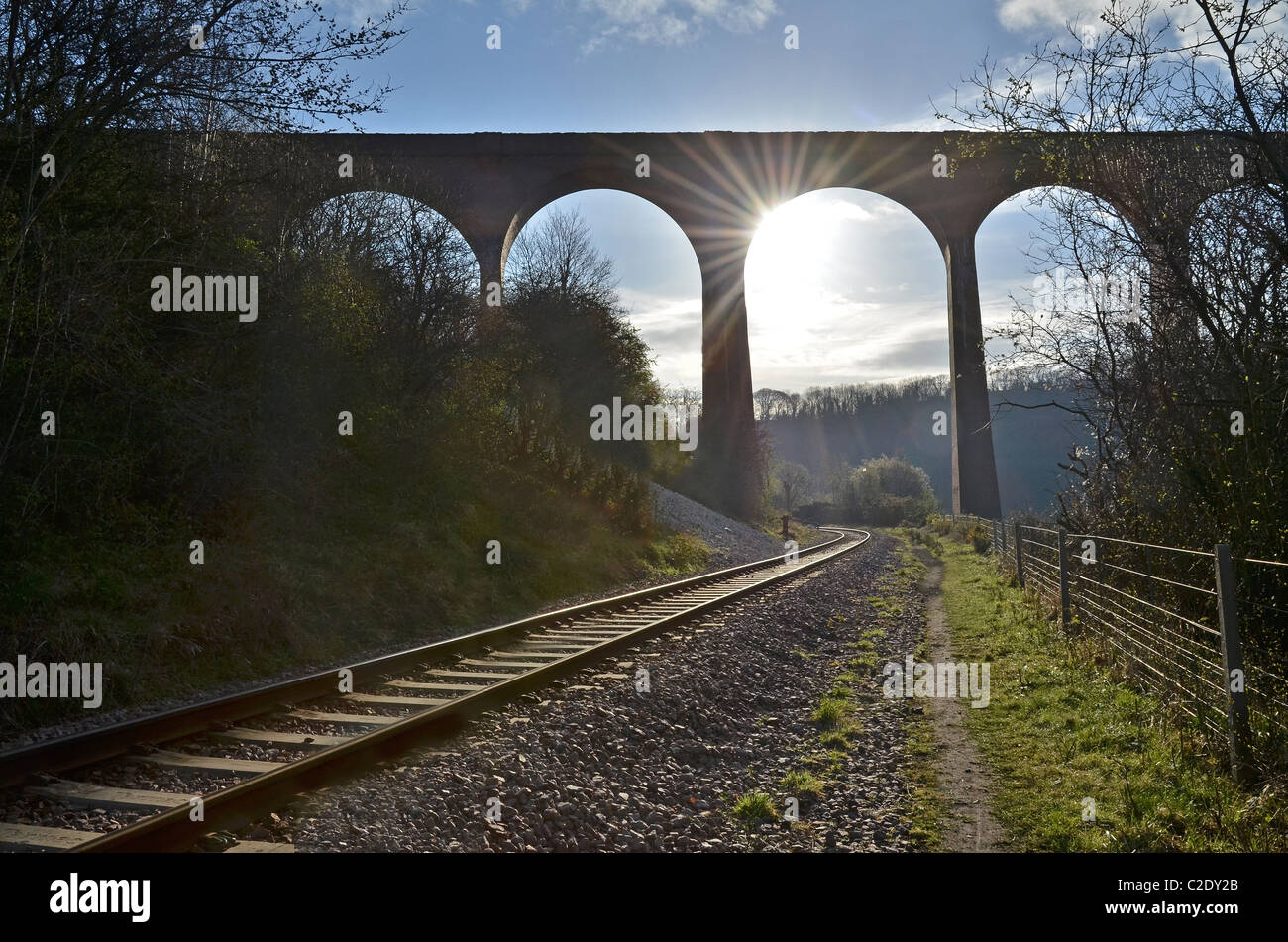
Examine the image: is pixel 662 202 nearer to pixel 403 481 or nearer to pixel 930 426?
pixel 403 481

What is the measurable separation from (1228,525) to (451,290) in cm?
1372

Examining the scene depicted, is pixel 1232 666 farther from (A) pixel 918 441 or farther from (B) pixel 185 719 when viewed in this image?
(A) pixel 918 441

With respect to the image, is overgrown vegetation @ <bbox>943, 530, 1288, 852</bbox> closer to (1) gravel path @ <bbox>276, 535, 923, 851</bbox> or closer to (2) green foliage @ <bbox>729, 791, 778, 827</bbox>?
(1) gravel path @ <bbox>276, 535, 923, 851</bbox>

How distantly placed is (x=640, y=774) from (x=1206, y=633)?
13.0 ft

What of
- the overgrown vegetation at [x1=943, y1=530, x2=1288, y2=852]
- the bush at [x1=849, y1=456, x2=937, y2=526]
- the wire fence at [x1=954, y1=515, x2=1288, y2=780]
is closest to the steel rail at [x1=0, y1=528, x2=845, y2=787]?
the overgrown vegetation at [x1=943, y1=530, x2=1288, y2=852]

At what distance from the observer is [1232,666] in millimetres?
4781

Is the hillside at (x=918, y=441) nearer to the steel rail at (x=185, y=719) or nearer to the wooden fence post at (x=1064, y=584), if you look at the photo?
the wooden fence post at (x=1064, y=584)

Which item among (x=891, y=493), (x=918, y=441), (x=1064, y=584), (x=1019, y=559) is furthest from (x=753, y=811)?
(x=918, y=441)

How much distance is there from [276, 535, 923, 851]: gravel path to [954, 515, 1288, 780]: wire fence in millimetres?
1844

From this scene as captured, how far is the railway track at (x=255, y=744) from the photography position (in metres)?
3.54

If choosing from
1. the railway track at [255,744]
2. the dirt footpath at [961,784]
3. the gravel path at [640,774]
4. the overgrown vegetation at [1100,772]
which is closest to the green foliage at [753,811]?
the gravel path at [640,774]

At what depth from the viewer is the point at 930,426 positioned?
13400cm

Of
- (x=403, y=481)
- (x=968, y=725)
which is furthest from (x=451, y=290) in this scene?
(x=968, y=725)

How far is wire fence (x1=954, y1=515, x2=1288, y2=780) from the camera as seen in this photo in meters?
4.66
